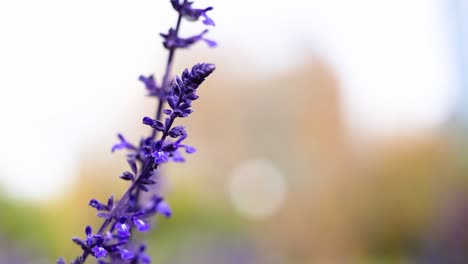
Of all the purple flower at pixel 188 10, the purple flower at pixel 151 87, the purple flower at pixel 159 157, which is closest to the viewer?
the purple flower at pixel 159 157

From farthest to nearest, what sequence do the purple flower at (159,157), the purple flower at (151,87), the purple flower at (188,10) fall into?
1. the purple flower at (151,87)
2. the purple flower at (188,10)
3. the purple flower at (159,157)

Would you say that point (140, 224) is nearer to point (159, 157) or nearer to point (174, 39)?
point (159, 157)

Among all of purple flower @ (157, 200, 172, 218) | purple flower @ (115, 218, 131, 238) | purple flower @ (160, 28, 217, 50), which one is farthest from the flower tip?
purple flower @ (160, 28, 217, 50)

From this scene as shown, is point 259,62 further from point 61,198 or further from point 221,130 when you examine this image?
point 61,198

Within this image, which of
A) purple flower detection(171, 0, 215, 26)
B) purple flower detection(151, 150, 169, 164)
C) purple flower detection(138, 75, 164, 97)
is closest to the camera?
purple flower detection(151, 150, 169, 164)

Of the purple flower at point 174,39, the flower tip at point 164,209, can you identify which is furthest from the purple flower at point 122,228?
the purple flower at point 174,39

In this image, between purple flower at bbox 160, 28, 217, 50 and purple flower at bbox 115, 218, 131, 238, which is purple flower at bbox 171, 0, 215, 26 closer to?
purple flower at bbox 160, 28, 217, 50

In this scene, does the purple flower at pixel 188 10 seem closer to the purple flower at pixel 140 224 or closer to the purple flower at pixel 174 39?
the purple flower at pixel 174 39

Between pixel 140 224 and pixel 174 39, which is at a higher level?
pixel 174 39

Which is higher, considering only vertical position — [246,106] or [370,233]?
[246,106]

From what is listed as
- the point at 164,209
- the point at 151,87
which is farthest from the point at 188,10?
the point at 164,209

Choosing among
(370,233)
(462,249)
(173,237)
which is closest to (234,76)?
(370,233)
